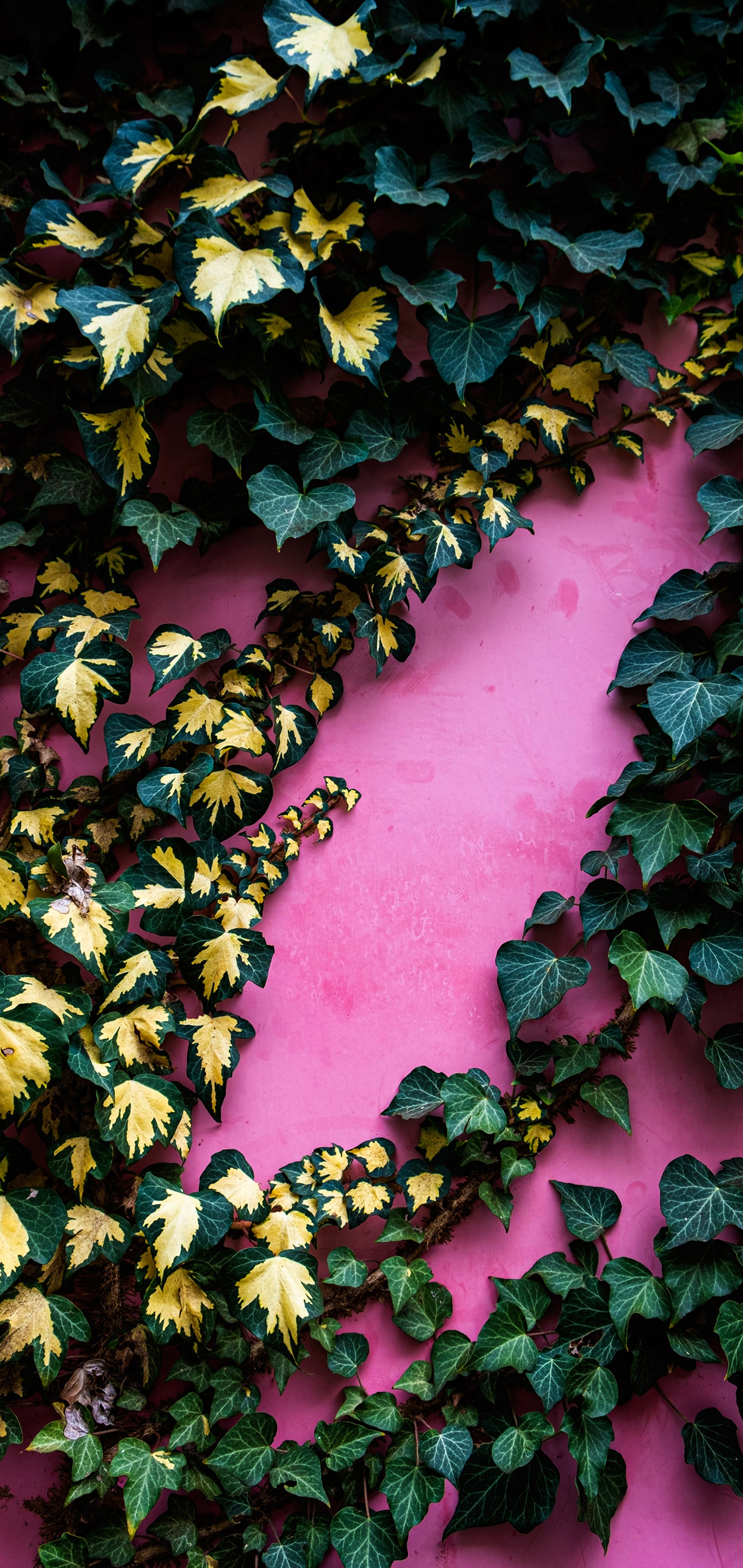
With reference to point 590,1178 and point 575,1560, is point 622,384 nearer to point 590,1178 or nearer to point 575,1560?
point 590,1178

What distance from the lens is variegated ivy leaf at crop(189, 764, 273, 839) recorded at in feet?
4.04

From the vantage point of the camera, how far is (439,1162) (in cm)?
125

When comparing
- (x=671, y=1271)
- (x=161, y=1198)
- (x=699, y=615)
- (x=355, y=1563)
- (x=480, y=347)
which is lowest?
(x=355, y=1563)

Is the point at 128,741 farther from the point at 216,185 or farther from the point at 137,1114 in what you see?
the point at 216,185

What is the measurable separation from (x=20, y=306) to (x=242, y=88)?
16.3 inches

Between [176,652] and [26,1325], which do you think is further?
[176,652]

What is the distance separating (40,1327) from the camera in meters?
1.10

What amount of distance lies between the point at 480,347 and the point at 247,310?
0.33 meters

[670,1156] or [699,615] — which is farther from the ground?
[699,615]

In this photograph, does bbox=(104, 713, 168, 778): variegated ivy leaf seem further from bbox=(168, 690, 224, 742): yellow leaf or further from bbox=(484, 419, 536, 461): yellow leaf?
bbox=(484, 419, 536, 461): yellow leaf

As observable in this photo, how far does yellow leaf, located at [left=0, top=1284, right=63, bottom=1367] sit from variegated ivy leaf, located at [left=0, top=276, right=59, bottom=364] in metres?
1.20

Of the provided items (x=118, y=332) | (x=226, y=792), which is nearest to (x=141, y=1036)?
(x=226, y=792)

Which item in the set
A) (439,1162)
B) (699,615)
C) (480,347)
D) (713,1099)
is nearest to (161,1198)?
(439,1162)

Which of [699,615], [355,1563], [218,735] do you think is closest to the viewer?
[355,1563]
